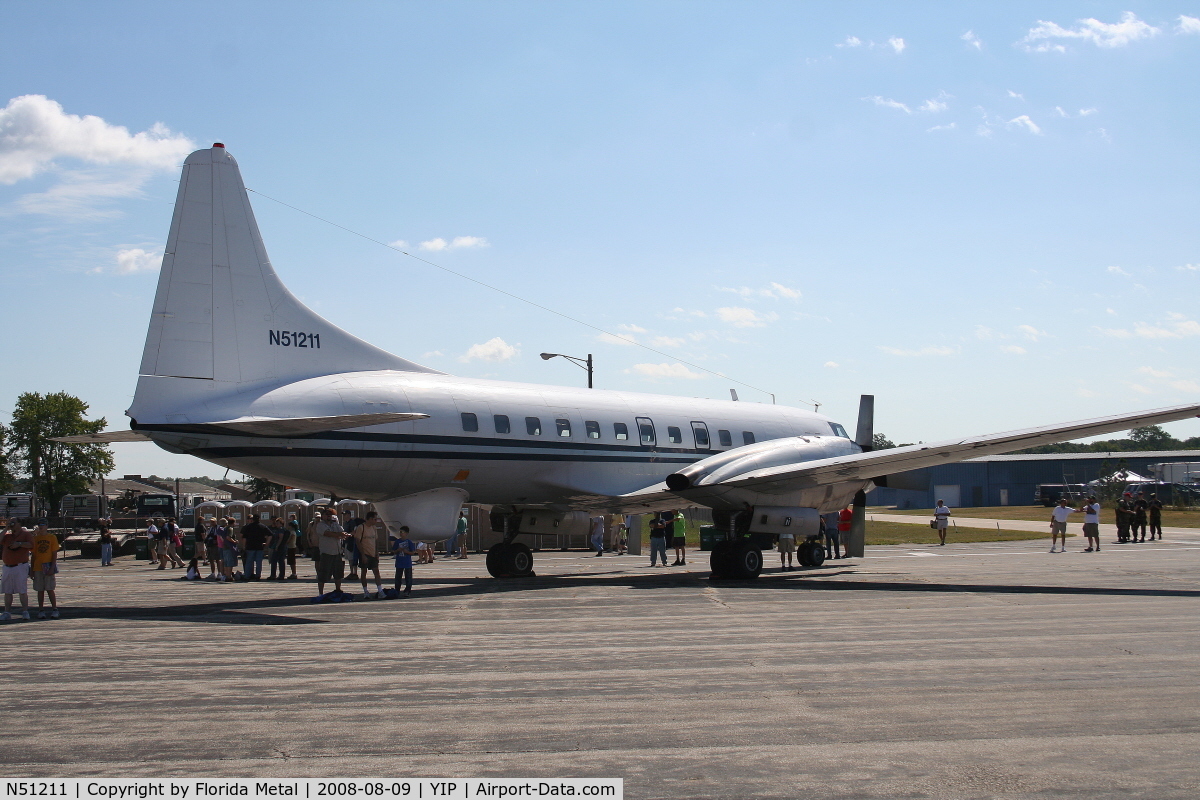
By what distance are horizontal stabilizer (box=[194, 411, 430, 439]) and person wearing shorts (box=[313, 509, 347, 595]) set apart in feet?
6.39

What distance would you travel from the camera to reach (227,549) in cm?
2614

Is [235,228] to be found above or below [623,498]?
above

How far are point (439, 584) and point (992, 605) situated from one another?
12.0 metres

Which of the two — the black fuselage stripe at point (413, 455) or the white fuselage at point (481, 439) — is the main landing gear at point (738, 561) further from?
the black fuselage stripe at point (413, 455)

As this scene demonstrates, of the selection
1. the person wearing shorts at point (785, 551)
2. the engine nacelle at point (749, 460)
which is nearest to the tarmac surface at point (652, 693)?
the engine nacelle at point (749, 460)

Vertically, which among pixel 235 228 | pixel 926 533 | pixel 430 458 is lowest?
pixel 926 533

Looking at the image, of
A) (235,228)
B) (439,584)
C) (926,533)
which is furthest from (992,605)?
(926,533)

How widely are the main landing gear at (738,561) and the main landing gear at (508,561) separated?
4.50 m

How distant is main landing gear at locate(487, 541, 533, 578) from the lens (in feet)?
76.6

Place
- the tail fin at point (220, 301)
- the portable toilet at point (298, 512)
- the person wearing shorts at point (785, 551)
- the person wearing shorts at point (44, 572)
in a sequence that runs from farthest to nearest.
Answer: the portable toilet at point (298, 512) → the person wearing shorts at point (785, 551) → the tail fin at point (220, 301) → the person wearing shorts at point (44, 572)

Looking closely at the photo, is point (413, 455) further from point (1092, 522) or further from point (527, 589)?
point (1092, 522)

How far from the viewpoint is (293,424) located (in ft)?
54.6

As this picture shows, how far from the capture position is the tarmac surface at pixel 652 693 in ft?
21.2

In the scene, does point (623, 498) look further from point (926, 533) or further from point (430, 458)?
point (926, 533)
